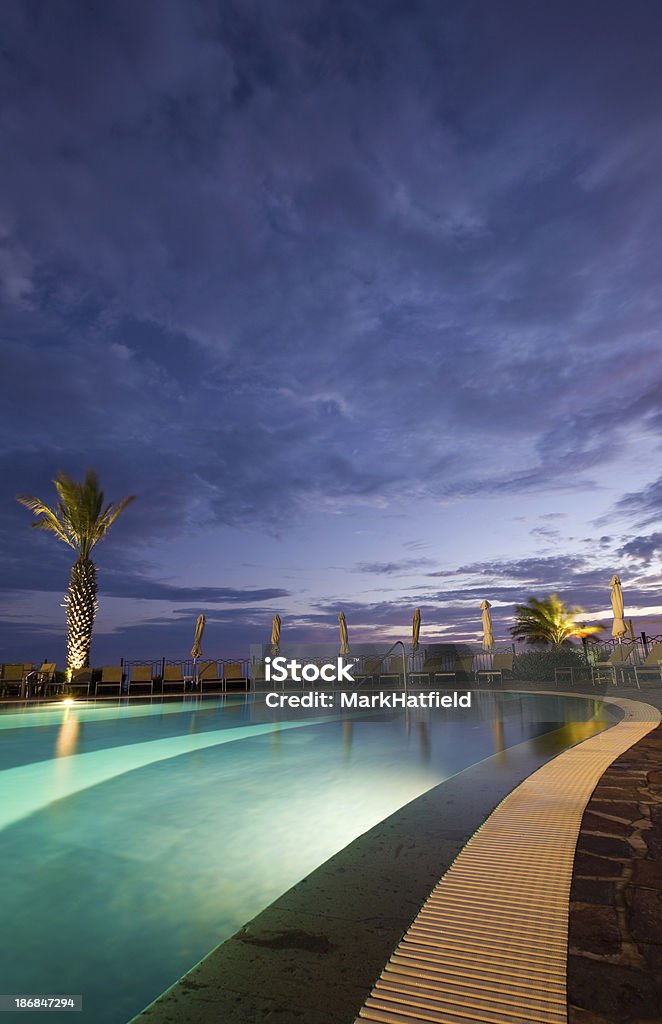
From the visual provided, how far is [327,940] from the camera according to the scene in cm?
150

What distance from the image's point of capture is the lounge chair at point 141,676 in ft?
56.5

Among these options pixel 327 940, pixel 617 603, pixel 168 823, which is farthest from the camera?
pixel 617 603

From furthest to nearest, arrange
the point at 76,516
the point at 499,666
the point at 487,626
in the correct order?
the point at 487,626
the point at 76,516
the point at 499,666

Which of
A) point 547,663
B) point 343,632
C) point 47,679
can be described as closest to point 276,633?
point 343,632

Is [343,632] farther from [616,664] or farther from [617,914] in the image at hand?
[617,914]

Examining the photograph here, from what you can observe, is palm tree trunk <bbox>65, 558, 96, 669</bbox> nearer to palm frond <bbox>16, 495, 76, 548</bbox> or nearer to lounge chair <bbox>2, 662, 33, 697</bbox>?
palm frond <bbox>16, 495, 76, 548</bbox>

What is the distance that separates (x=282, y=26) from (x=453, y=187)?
191 inches

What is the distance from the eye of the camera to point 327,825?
13.5ft

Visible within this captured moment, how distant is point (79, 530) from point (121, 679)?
5.42 meters

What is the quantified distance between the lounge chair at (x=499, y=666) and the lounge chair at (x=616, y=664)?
7.97 ft

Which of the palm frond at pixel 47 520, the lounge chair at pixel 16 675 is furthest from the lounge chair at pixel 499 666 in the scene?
the palm frond at pixel 47 520

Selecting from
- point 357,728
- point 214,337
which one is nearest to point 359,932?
point 357,728

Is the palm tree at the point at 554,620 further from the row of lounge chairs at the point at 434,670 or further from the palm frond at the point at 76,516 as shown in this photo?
Answer: the palm frond at the point at 76,516

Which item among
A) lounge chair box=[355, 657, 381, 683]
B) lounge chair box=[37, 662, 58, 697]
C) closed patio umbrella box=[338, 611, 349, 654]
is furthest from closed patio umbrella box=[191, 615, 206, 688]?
lounge chair box=[355, 657, 381, 683]
